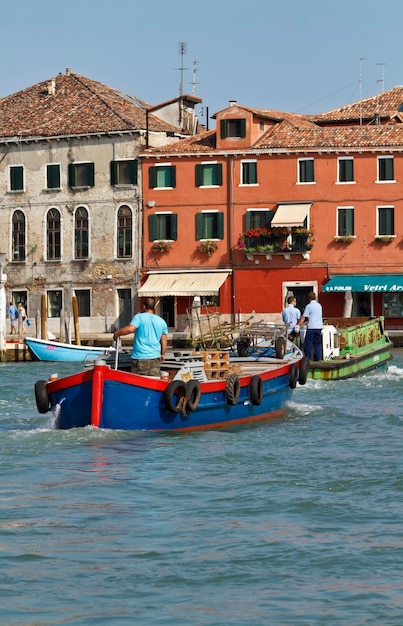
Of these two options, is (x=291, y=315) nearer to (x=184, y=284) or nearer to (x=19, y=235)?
(x=184, y=284)

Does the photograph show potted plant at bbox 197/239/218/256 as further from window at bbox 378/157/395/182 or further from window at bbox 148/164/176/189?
window at bbox 378/157/395/182

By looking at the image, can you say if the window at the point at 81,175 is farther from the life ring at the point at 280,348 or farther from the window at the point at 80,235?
the life ring at the point at 280,348

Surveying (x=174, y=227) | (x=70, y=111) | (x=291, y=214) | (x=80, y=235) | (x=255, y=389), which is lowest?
(x=255, y=389)

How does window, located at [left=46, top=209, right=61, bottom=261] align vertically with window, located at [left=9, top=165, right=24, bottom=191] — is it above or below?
below

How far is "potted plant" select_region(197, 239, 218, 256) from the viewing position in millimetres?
46188

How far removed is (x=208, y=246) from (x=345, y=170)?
209 inches

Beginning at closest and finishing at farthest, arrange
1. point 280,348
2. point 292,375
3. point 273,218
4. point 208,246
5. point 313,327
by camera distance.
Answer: point 292,375, point 280,348, point 313,327, point 273,218, point 208,246

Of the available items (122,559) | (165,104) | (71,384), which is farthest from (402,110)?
(122,559)

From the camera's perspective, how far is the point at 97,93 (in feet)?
165

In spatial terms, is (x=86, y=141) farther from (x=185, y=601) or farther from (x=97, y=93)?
(x=185, y=601)

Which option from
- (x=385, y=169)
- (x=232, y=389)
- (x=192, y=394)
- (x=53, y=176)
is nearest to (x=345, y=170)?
(x=385, y=169)

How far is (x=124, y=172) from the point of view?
47281mm

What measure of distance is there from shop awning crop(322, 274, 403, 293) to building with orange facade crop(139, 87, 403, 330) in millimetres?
43

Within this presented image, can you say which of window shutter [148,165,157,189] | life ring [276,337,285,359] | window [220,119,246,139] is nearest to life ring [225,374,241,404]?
life ring [276,337,285,359]
